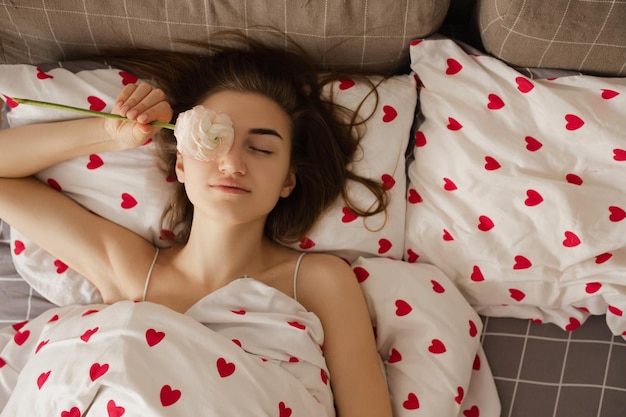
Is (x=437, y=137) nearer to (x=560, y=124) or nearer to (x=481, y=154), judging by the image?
(x=481, y=154)

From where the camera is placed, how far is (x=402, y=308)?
6.47 ft

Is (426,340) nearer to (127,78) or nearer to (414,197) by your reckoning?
(414,197)

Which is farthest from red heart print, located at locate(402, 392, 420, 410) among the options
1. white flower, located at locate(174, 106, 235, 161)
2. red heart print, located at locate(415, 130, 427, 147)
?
white flower, located at locate(174, 106, 235, 161)

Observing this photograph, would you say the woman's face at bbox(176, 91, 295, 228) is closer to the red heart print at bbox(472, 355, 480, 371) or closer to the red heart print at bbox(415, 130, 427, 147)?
the red heart print at bbox(415, 130, 427, 147)

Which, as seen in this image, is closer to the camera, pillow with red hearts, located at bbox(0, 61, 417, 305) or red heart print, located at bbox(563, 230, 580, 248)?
red heart print, located at bbox(563, 230, 580, 248)

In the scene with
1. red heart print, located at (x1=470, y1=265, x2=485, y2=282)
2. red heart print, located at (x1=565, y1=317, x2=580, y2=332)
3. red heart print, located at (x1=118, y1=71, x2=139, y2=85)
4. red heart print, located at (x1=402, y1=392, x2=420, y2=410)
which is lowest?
red heart print, located at (x1=402, y1=392, x2=420, y2=410)

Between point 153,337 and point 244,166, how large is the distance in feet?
1.76

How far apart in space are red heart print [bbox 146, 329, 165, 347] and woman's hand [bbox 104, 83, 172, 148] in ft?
1.87

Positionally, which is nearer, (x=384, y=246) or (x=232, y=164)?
(x=232, y=164)

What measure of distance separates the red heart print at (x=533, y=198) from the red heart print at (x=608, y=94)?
0.36 metres

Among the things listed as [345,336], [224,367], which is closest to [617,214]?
[345,336]

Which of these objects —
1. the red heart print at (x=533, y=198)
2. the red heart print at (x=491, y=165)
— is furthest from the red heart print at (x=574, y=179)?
the red heart print at (x=491, y=165)

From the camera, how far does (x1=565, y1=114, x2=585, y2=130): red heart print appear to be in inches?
74.4

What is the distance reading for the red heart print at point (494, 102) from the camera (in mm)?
1968
